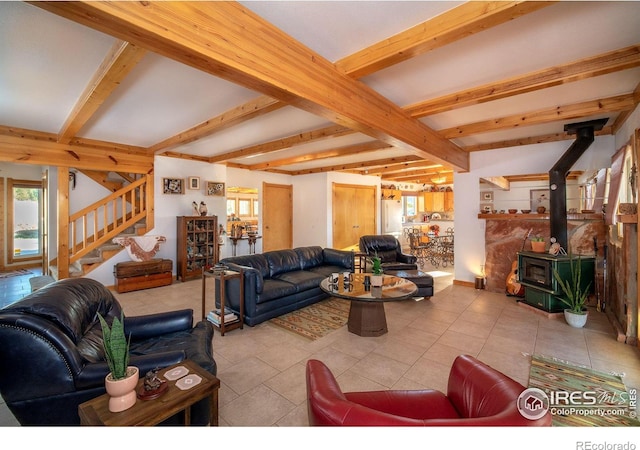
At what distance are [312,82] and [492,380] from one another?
216 centimetres

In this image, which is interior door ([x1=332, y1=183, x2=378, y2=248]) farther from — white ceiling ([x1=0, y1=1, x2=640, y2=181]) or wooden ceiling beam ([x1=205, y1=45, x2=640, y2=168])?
wooden ceiling beam ([x1=205, y1=45, x2=640, y2=168])

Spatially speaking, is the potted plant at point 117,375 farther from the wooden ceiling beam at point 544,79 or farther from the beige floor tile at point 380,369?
the wooden ceiling beam at point 544,79

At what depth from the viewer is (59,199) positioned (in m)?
4.63

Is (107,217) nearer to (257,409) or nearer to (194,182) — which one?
(194,182)

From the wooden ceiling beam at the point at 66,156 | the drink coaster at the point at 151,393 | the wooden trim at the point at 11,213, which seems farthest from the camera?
the wooden trim at the point at 11,213

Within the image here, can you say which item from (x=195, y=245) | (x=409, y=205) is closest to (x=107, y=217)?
(x=195, y=245)

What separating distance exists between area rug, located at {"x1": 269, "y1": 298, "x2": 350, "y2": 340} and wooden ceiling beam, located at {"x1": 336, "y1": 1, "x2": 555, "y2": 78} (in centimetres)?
272

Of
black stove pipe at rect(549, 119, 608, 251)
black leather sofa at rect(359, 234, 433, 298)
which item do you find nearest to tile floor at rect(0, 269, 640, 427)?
black leather sofa at rect(359, 234, 433, 298)

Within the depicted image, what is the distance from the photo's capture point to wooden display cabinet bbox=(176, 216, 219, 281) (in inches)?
221

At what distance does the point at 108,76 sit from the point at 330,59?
1.85 m

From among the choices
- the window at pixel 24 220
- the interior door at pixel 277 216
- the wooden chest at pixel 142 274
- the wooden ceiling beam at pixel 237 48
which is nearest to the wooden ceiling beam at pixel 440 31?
the wooden ceiling beam at pixel 237 48

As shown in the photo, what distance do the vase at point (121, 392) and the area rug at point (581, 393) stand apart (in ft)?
8.25

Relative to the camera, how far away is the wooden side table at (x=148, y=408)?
3.88 ft
